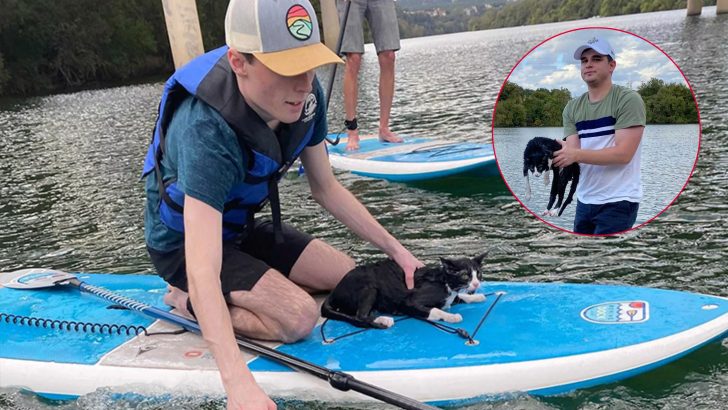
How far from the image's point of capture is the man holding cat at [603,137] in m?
2.73

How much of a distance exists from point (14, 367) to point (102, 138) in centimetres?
1354

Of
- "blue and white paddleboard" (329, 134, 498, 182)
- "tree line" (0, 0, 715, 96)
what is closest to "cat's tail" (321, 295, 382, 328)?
"blue and white paddleboard" (329, 134, 498, 182)

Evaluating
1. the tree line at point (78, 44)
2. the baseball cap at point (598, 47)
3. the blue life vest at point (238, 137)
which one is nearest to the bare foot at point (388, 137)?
the blue life vest at point (238, 137)

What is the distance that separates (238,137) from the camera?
3.24 meters

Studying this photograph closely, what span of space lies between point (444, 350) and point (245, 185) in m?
1.35

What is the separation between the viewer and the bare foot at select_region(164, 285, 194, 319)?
418cm

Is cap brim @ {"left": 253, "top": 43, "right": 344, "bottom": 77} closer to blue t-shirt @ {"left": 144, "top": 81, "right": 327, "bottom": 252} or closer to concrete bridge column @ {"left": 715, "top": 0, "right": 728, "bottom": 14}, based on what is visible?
blue t-shirt @ {"left": 144, "top": 81, "right": 327, "bottom": 252}

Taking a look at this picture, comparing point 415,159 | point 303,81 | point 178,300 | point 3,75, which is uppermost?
point 303,81

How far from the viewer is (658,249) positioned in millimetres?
5766

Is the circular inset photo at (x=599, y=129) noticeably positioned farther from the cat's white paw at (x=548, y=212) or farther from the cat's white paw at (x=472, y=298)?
the cat's white paw at (x=472, y=298)

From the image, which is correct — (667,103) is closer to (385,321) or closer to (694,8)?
(385,321)

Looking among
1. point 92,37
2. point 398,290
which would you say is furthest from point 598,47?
point 92,37

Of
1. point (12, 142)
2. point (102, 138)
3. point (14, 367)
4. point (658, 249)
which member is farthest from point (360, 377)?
point (12, 142)

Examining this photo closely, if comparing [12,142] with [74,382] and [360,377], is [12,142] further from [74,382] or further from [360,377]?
[360,377]
